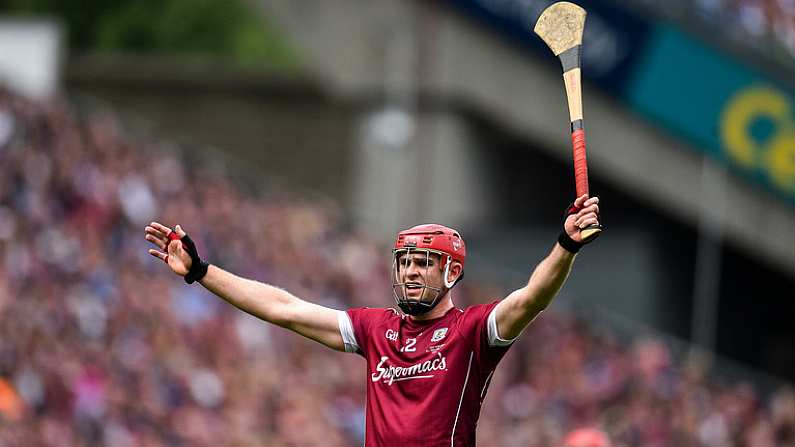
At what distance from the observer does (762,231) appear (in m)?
24.1

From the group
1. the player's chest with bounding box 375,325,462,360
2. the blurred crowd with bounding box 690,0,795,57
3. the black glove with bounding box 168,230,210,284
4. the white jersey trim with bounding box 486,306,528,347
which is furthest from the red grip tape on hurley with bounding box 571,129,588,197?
the blurred crowd with bounding box 690,0,795,57

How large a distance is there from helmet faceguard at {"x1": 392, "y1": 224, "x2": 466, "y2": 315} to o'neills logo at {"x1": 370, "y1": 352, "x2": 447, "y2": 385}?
234 mm

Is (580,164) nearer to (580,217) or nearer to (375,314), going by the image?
(580,217)

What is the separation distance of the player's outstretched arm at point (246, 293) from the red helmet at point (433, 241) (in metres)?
0.53

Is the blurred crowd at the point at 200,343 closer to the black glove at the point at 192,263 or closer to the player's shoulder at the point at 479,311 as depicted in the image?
the black glove at the point at 192,263

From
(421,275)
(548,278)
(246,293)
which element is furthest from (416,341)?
(246,293)

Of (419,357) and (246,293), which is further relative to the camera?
(246,293)

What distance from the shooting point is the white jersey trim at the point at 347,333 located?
290 inches

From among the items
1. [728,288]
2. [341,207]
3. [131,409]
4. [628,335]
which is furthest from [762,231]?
[131,409]

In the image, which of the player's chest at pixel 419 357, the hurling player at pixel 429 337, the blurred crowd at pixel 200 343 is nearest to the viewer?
the hurling player at pixel 429 337

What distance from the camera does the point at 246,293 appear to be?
7508mm

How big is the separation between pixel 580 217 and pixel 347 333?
1391mm

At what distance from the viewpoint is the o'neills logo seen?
695 cm

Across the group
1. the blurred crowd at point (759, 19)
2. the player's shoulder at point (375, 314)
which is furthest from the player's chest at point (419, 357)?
the blurred crowd at point (759, 19)
